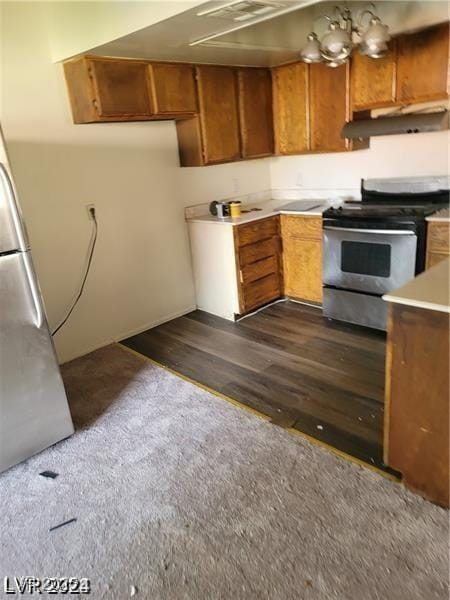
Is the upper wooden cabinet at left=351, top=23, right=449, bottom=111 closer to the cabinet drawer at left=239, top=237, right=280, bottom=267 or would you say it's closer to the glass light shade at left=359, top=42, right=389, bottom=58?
the glass light shade at left=359, top=42, right=389, bottom=58

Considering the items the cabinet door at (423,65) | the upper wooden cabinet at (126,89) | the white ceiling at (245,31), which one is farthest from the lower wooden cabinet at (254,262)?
the white ceiling at (245,31)

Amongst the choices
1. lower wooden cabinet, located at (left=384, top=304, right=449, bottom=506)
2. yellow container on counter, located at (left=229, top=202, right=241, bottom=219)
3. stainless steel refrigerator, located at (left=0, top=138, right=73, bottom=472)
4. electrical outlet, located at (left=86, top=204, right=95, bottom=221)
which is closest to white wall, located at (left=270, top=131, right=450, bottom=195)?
yellow container on counter, located at (left=229, top=202, right=241, bottom=219)

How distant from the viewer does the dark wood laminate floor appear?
245 centimetres

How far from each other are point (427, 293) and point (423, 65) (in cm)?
217

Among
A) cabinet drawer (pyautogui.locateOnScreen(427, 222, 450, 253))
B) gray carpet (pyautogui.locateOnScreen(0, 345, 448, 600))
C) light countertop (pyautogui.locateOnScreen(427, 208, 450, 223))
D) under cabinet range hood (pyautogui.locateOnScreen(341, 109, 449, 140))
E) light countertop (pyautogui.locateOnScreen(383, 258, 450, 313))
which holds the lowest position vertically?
gray carpet (pyautogui.locateOnScreen(0, 345, 448, 600))

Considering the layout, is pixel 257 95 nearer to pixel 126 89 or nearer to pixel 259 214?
pixel 259 214

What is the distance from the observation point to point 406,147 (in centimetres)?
360

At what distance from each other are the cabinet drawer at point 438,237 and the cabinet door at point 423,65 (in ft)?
2.92

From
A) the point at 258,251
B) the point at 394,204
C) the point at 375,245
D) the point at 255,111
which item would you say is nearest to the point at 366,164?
the point at 394,204

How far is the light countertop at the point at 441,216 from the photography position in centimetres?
303

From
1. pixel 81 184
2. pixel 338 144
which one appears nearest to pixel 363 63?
pixel 338 144

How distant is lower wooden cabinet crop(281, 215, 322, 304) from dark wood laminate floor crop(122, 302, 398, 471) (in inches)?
6.2

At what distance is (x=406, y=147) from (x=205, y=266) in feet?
6.34

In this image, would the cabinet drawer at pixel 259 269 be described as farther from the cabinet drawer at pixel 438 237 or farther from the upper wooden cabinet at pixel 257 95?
the cabinet drawer at pixel 438 237
